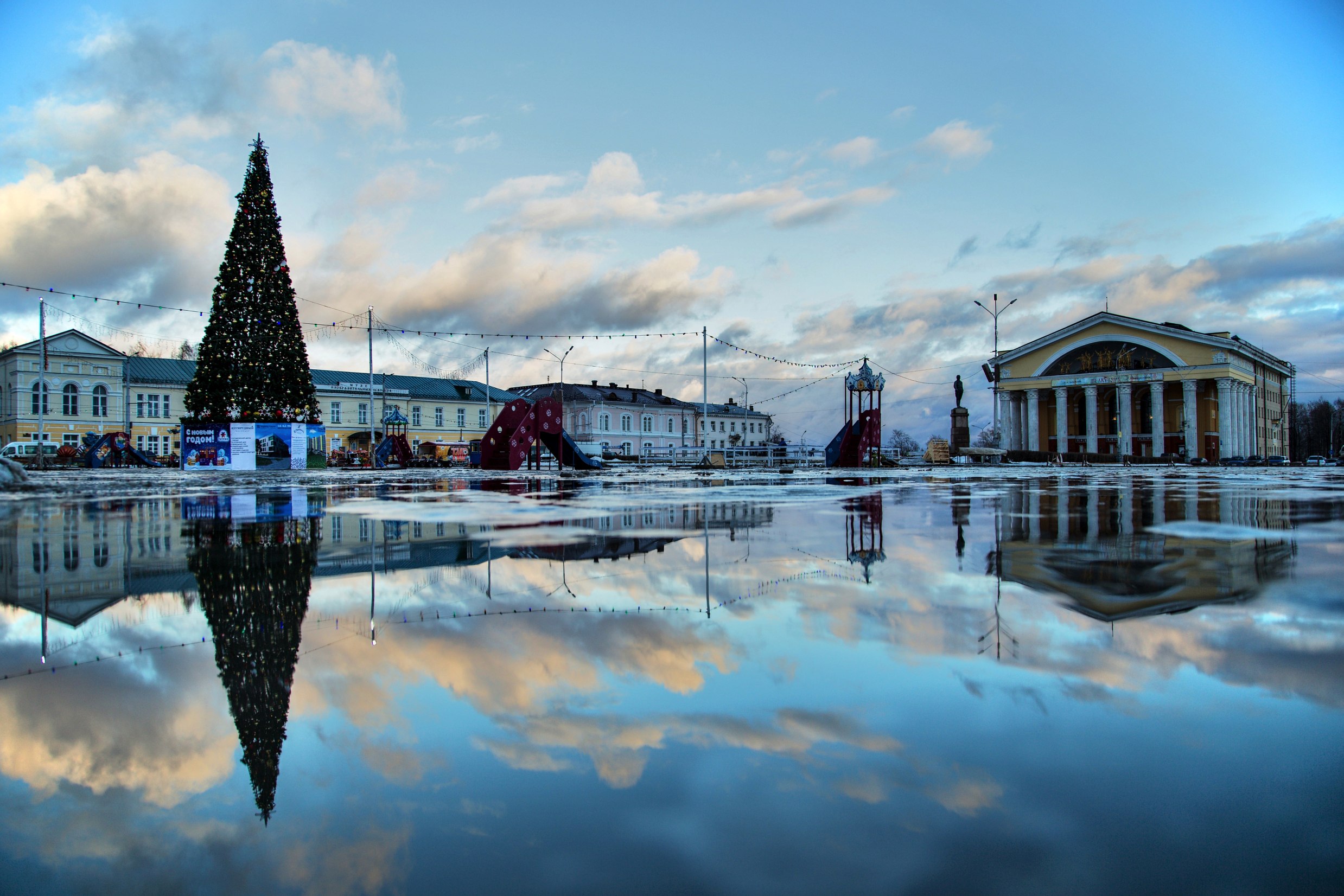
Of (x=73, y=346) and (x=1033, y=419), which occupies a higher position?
(x=73, y=346)

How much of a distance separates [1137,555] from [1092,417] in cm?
6830

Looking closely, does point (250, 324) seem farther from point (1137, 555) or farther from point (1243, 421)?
point (1243, 421)

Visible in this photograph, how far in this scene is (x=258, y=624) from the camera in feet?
12.0

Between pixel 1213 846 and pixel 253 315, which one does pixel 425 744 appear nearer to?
pixel 1213 846

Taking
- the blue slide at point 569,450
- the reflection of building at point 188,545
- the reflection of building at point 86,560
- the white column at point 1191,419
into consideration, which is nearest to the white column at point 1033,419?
the white column at point 1191,419

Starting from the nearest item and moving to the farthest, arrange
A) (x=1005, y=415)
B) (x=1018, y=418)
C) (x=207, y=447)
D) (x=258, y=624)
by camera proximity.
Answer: (x=258, y=624) < (x=207, y=447) < (x=1005, y=415) < (x=1018, y=418)

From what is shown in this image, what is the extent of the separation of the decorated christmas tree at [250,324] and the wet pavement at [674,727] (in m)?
34.5

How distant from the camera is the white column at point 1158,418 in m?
63.8

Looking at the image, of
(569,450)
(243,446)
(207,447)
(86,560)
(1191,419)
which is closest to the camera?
(86,560)

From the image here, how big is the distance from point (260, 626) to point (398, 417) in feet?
150

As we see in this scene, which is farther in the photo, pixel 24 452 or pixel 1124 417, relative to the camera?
pixel 1124 417

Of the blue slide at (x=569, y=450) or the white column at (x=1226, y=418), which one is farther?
the white column at (x=1226, y=418)

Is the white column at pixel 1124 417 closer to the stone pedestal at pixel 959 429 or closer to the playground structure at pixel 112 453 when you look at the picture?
the stone pedestal at pixel 959 429

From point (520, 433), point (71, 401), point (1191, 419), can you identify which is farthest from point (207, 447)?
point (1191, 419)
